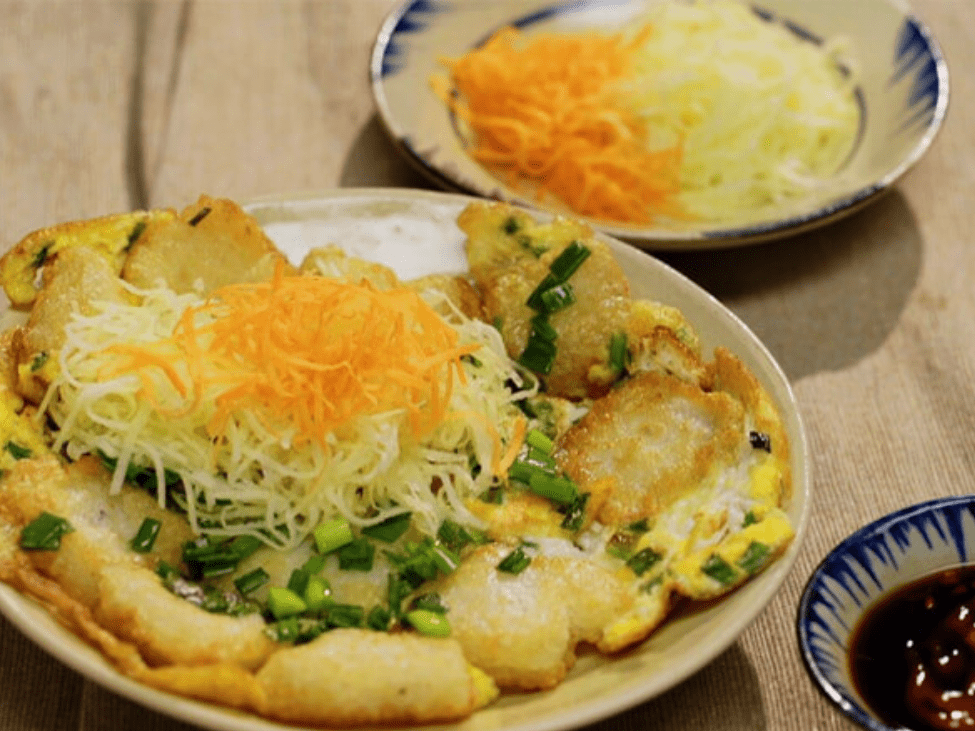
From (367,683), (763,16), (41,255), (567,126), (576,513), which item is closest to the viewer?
(367,683)

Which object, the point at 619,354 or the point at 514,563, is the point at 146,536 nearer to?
the point at 514,563

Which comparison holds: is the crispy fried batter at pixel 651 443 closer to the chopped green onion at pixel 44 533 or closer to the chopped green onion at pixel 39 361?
the chopped green onion at pixel 44 533

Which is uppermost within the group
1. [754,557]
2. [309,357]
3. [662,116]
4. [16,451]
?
[309,357]

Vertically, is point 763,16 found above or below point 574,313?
below

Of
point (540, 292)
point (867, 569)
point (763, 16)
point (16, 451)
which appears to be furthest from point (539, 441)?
point (763, 16)

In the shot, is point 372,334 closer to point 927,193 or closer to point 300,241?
point 300,241

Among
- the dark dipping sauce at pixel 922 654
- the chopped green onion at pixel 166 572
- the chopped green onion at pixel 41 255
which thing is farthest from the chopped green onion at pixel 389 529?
the chopped green onion at pixel 41 255
